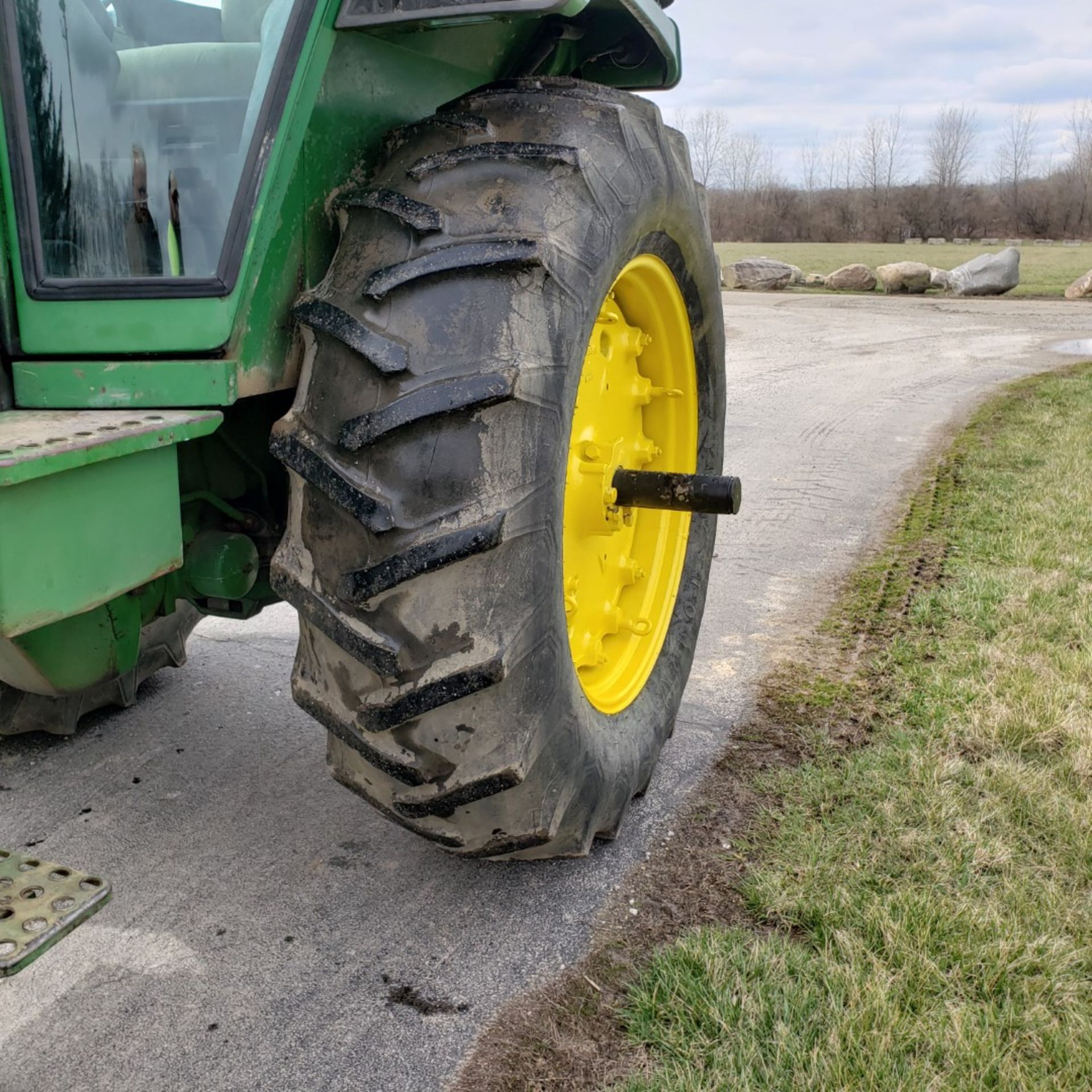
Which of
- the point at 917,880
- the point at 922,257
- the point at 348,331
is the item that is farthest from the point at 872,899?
the point at 922,257

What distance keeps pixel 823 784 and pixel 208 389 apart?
1693 mm

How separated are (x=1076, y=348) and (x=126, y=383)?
12.7m

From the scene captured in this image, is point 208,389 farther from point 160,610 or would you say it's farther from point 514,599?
point 160,610

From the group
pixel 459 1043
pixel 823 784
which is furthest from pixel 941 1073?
pixel 823 784

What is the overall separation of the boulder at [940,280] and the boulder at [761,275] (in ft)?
9.48

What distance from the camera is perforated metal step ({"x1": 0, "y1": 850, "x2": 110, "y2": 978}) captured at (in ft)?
4.60

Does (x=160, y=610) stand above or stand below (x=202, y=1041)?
above

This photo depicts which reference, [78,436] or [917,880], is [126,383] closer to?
[78,436]

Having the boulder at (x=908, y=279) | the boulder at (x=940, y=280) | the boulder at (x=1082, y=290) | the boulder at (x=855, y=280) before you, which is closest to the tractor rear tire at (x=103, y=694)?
the boulder at (x=1082, y=290)

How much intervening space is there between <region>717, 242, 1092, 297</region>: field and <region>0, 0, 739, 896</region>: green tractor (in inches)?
823

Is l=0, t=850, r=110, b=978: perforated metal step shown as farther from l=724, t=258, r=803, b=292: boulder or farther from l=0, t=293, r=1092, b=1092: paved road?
l=724, t=258, r=803, b=292: boulder

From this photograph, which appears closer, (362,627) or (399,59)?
(362,627)

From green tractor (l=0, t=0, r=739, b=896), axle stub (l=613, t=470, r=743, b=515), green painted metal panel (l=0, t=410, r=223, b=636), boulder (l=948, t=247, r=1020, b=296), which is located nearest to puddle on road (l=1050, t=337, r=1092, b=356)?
boulder (l=948, t=247, r=1020, b=296)

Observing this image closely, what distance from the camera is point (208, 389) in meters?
1.63
